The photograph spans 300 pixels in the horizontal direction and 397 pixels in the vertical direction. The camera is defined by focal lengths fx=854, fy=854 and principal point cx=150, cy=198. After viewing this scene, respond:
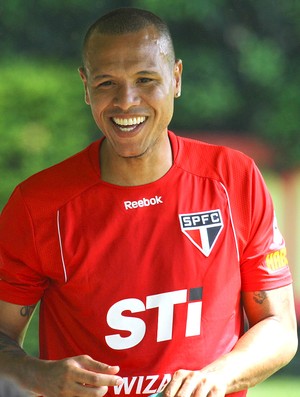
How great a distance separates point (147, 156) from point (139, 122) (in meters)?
0.12

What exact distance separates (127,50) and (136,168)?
0.30 meters

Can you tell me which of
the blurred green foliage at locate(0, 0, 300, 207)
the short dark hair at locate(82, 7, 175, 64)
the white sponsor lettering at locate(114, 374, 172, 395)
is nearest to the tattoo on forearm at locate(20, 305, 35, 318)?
the white sponsor lettering at locate(114, 374, 172, 395)

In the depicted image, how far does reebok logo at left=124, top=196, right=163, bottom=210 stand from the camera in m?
2.17

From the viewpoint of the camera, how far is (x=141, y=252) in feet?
7.03

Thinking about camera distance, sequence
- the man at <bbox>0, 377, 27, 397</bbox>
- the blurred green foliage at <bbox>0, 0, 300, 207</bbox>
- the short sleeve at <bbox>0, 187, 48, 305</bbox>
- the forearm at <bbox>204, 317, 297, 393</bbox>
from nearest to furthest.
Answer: the man at <bbox>0, 377, 27, 397</bbox>, the forearm at <bbox>204, 317, 297, 393</bbox>, the short sleeve at <bbox>0, 187, 48, 305</bbox>, the blurred green foliage at <bbox>0, 0, 300, 207</bbox>

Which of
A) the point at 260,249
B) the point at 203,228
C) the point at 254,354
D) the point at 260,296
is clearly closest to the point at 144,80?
the point at 203,228

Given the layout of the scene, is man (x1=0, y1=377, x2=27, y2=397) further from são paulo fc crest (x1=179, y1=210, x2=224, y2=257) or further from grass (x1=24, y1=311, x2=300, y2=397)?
grass (x1=24, y1=311, x2=300, y2=397)

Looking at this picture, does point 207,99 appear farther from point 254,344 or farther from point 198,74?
point 254,344

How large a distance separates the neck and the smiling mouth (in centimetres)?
10

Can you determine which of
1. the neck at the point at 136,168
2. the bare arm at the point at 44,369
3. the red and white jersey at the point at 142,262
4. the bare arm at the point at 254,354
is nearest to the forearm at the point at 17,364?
the bare arm at the point at 44,369

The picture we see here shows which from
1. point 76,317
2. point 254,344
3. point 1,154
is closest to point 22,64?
point 1,154

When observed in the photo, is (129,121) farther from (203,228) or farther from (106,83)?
(203,228)

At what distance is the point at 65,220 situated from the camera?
2156 mm

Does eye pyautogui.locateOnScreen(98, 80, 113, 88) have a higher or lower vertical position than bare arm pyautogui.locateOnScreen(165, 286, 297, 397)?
higher
